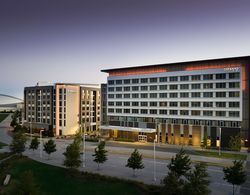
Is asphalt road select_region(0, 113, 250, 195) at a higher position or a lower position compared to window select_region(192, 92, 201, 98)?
lower

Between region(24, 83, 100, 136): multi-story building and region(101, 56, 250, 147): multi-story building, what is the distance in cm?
1827

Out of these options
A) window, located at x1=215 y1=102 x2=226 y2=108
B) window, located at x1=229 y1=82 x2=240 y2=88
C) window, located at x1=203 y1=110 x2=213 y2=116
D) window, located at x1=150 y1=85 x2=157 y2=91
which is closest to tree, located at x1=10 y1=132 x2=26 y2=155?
window, located at x1=150 y1=85 x2=157 y2=91

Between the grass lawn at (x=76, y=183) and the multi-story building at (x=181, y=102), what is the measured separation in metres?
41.2

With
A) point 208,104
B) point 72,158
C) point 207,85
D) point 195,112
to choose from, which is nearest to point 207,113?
point 208,104

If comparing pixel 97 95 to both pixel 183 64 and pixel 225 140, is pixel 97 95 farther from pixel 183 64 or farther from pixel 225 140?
pixel 225 140

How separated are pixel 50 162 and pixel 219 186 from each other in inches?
1355

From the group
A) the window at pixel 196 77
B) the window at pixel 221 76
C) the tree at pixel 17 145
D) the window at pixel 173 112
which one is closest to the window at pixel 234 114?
the window at pixel 221 76

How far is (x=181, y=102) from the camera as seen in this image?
2980 inches

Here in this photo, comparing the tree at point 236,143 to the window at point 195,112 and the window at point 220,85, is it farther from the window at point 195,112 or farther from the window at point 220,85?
the window at point 220,85

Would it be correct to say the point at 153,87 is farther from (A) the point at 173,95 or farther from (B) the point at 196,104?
(B) the point at 196,104

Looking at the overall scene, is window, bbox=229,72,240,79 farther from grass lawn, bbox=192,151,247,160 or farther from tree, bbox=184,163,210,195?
tree, bbox=184,163,210,195

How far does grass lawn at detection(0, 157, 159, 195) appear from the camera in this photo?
3469 cm

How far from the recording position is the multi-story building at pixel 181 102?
66.9m

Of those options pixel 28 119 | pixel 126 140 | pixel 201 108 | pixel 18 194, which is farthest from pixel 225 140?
pixel 28 119
